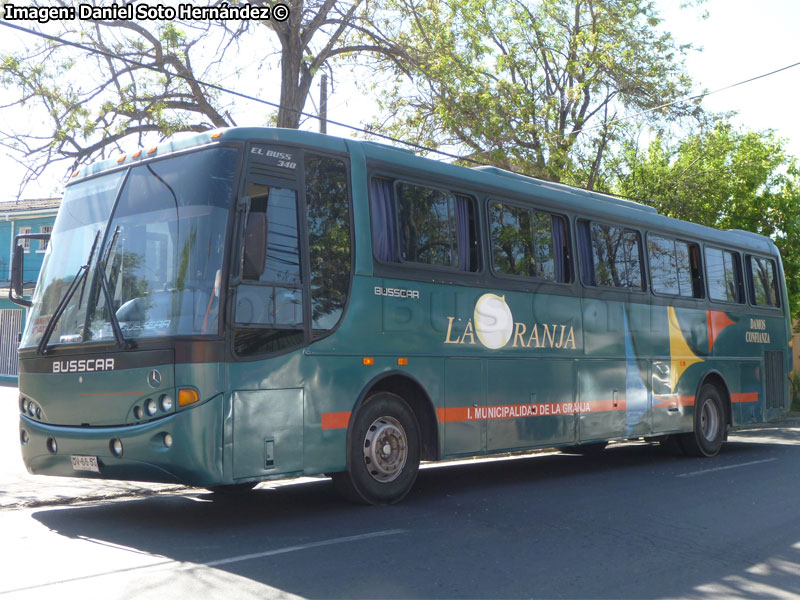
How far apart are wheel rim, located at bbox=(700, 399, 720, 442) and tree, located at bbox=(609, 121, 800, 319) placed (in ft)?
33.0

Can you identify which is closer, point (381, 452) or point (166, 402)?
point (166, 402)

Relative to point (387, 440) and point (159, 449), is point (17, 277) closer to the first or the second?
point (159, 449)

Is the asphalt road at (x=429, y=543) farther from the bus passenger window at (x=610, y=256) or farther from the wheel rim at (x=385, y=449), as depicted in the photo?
the bus passenger window at (x=610, y=256)

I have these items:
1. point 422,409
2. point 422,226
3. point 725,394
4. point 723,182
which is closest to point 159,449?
point 422,409

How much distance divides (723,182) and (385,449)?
60.7ft

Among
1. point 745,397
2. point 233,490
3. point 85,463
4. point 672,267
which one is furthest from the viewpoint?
point 745,397

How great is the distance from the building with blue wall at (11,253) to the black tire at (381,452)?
88.1 ft

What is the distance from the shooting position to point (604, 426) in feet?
40.5

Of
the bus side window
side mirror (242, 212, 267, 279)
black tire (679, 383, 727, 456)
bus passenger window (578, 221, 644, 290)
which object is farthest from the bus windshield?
black tire (679, 383, 727, 456)

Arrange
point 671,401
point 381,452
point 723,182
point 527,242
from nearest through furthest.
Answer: point 381,452
point 527,242
point 671,401
point 723,182

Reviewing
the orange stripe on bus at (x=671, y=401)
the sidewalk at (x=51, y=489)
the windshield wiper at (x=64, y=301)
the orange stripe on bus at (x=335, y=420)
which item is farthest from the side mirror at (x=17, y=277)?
the orange stripe on bus at (x=671, y=401)

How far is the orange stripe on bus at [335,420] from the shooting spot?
8.23 meters

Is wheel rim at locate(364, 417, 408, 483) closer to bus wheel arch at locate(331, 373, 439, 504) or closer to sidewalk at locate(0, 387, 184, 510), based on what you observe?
bus wheel arch at locate(331, 373, 439, 504)

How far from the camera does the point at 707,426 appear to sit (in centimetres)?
1508
